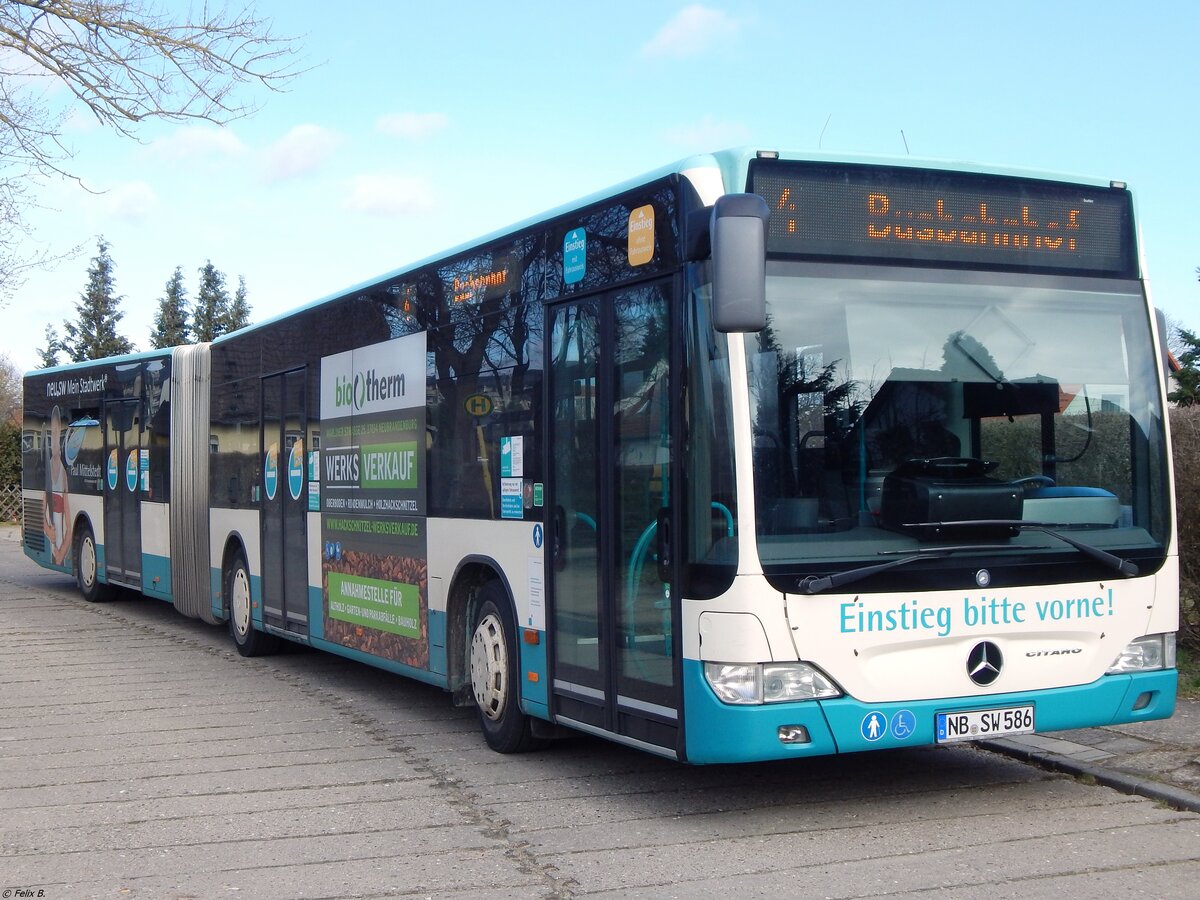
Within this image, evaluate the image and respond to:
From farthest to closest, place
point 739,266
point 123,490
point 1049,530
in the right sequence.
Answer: point 123,490
point 1049,530
point 739,266

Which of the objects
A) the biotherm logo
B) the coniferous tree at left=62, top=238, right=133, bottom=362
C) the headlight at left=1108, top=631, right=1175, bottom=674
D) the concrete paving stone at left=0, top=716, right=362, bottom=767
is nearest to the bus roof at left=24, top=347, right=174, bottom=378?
the biotherm logo

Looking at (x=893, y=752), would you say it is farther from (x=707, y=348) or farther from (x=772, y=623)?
(x=707, y=348)

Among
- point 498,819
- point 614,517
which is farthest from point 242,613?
point 614,517

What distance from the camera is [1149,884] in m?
5.33

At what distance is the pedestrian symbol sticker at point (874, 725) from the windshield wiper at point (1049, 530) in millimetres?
839

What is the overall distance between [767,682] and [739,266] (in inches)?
69.5

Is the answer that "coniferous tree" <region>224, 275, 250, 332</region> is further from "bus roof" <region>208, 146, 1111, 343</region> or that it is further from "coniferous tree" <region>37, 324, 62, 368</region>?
"bus roof" <region>208, 146, 1111, 343</region>

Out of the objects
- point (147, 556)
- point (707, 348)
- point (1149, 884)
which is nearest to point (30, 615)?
point (147, 556)

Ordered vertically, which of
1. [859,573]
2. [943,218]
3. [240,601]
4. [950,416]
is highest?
[943,218]

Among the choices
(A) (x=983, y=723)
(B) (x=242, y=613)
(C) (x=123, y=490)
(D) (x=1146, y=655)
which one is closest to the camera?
(A) (x=983, y=723)

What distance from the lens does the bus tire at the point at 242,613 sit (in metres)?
12.6

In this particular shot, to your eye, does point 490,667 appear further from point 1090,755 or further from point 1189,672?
point 1189,672

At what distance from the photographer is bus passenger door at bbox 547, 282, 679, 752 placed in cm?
628

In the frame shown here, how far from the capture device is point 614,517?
21.9 ft
